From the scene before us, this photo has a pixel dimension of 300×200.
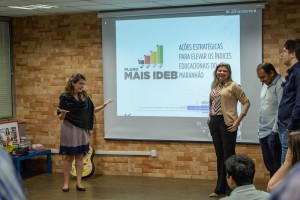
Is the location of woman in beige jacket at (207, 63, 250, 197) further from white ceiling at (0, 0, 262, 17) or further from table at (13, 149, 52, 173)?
table at (13, 149, 52, 173)

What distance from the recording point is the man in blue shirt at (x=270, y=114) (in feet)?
15.9

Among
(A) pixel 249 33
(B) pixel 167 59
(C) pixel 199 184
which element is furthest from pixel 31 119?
(A) pixel 249 33

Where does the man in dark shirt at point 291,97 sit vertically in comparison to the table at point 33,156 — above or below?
above

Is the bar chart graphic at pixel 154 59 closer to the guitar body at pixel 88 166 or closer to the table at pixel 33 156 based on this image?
the guitar body at pixel 88 166

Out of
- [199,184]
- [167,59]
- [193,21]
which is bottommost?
[199,184]

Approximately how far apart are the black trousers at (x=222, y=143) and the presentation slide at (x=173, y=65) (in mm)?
945

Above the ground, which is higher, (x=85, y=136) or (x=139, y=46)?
(x=139, y=46)

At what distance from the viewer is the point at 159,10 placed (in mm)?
6379

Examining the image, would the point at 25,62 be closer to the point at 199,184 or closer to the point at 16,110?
the point at 16,110

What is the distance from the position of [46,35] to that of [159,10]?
175cm

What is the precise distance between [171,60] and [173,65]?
0.07 meters

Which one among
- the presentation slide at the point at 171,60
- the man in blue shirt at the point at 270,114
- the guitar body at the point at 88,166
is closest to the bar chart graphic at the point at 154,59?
the presentation slide at the point at 171,60

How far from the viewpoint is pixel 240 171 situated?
2.83 m

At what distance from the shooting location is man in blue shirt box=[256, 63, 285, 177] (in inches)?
191
